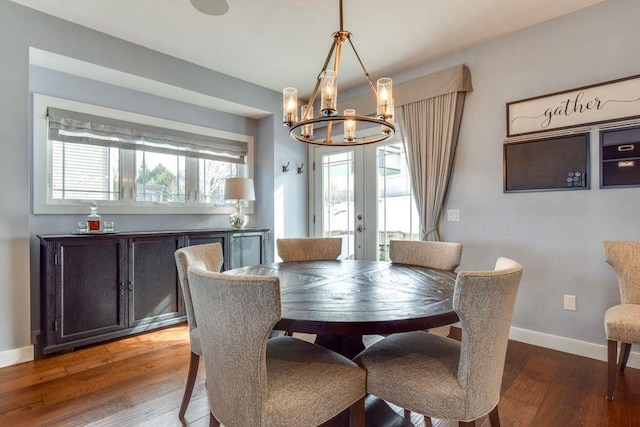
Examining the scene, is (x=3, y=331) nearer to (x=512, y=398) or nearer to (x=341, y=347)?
(x=341, y=347)

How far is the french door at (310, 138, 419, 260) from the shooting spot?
12.0 feet

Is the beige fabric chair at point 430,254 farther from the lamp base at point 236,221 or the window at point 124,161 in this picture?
the window at point 124,161

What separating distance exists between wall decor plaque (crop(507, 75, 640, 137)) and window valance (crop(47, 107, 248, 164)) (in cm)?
314

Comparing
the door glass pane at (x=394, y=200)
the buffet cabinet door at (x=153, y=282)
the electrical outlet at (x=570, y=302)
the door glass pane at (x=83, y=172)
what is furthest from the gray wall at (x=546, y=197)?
the door glass pane at (x=83, y=172)

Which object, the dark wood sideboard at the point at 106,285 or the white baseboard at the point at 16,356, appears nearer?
the white baseboard at the point at 16,356

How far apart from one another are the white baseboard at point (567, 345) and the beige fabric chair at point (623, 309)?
183mm

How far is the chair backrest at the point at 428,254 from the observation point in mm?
2236

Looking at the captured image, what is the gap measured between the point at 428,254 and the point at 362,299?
1.13 m

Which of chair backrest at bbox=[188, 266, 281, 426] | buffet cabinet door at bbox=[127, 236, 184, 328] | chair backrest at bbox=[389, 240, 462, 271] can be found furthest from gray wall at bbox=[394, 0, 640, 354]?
buffet cabinet door at bbox=[127, 236, 184, 328]

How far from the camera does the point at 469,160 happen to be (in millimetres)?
3135

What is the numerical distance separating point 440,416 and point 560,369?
Result: 1.75 m

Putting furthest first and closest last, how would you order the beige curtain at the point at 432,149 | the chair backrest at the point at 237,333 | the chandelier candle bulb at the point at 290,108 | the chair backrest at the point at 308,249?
1. the beige curtain at the point at 432,149
2. the chair backrest at the point at 308,249
3. the chandelier candle bulb at the point at 290,108
4. the chair backrest at the point at 237,333

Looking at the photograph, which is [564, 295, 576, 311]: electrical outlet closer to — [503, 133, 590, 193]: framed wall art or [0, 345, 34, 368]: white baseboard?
[503, 133, 590, 193]: framed wall art

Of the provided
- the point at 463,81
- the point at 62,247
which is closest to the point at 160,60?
the point at 62,247
